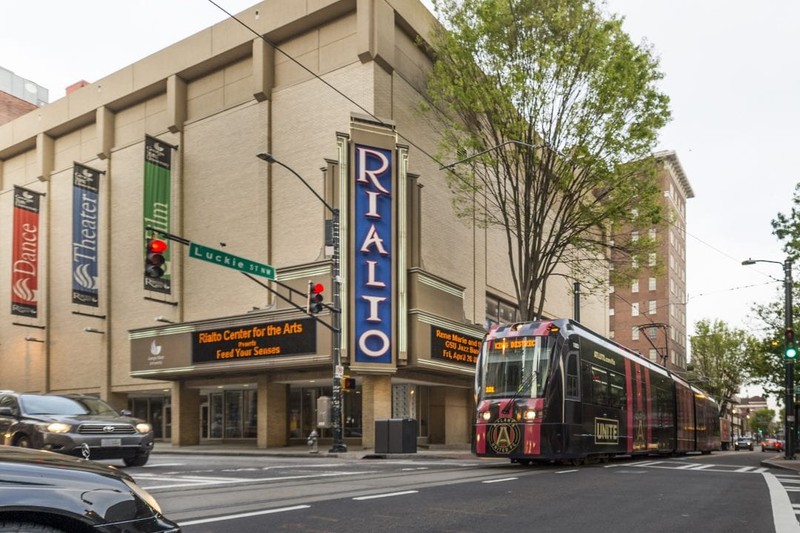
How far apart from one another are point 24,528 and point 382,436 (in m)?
21.7

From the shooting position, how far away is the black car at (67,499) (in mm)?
3439

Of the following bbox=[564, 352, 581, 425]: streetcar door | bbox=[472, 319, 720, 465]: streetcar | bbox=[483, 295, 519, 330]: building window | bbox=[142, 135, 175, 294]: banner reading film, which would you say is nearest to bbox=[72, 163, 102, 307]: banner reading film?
bbox=[142, 135, 175, 294]: banner reading film

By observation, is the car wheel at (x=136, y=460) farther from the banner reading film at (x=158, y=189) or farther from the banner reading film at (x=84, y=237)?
the banner reading film at (x=84, y=237)

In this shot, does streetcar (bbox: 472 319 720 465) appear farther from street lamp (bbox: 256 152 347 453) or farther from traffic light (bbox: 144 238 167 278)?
traffic light (bbox: 144 238 167 278)

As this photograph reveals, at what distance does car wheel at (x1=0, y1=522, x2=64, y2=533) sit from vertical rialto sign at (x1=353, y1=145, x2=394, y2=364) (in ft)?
83.5

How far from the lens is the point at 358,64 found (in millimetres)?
32031

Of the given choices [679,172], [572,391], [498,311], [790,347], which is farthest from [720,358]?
[572,391]

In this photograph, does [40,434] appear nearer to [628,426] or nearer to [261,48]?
[628,426]

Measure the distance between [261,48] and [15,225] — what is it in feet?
60.2

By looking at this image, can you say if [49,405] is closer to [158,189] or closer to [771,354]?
[158,189]

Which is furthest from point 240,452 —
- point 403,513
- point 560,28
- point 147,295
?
point 403,513

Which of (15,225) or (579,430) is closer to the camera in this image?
(579,430)

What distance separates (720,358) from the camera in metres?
79.5

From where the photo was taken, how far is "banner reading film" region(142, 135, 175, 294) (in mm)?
36156
